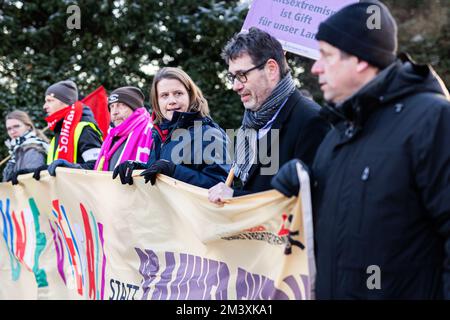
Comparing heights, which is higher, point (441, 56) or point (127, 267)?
point (441, 56)

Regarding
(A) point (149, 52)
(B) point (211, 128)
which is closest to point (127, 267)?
(B) point (211, 128)

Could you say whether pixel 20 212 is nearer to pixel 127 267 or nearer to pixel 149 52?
pixel 127 267

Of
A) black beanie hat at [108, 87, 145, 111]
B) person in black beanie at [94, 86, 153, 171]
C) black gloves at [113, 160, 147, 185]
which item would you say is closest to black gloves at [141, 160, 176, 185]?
black gloves at [113, 160, 147, 185]

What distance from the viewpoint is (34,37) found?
1339 cm

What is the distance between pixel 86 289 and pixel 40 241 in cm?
94

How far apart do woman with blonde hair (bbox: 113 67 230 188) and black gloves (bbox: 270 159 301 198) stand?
1.52 m

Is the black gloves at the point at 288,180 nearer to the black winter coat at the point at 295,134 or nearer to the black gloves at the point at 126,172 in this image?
the black winter coat at the point at 295,134

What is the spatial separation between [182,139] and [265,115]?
1035 millimetres

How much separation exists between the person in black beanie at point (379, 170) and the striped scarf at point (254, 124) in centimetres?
88

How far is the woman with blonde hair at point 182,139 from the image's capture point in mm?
4867

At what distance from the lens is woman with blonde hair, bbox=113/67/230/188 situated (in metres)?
4.87

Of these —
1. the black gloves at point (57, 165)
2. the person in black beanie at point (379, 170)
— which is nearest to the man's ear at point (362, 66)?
the person in black beanie at point (379, 170)

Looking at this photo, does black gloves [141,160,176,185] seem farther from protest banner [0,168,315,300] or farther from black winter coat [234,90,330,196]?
black winter coat [234,90,330,196]

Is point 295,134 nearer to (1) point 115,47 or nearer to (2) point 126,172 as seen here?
(2) point 126,172
